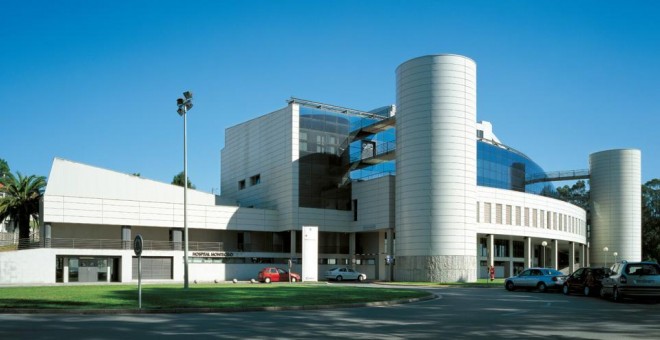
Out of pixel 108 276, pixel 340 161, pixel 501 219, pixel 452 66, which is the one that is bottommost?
pixel 108 276

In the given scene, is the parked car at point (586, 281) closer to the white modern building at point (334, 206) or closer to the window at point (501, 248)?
the white modern building at point (334, 206)

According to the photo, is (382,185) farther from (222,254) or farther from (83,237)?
(83,237)

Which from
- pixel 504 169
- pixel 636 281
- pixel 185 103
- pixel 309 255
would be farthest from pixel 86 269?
pixel 504 169

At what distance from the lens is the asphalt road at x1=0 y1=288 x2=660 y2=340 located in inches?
596

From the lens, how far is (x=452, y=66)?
60281 millimetres

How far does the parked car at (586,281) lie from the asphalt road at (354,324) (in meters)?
10.5

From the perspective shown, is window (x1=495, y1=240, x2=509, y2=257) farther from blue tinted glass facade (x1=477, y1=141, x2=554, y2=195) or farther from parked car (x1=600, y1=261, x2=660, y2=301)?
parked car (x1=600, y1=261, x2=660, y2=301)

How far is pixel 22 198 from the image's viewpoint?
62.4m

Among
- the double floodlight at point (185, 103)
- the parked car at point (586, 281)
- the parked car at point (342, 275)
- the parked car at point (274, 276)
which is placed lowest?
the parked car at point (342, 275)

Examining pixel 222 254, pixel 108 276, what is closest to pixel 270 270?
pixel 222 254

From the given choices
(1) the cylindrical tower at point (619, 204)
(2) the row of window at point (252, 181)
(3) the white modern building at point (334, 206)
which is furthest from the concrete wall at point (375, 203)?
(1) the cylindrical tower at point (619, 204)

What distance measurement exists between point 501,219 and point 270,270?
2766 cm

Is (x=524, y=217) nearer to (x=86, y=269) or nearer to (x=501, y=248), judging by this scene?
(x=501, y=248)

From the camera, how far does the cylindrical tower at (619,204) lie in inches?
3851
